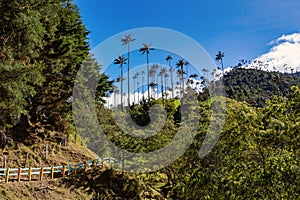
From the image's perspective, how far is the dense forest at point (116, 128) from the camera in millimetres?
6938

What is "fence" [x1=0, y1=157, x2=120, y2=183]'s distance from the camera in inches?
577

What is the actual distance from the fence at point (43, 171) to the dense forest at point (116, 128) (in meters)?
0.75

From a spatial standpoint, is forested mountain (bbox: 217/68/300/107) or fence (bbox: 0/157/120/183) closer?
fence (bbox: 0/157/120/183)

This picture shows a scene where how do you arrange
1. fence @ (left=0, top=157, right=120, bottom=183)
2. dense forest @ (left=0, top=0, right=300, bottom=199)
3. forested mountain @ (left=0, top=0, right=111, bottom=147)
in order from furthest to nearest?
fence @ (left=0, top=157, right=120, bottom=183) < forested mountain @ (left=0, top=0, right=111, bottom=147) < dense forest @ (left=0, top=0, right=300, bottom=199)

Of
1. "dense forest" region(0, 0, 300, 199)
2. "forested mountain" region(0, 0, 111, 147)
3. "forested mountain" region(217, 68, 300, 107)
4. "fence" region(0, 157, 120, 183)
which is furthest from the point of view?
"forested mountain" region(217, 68, 300, 107)

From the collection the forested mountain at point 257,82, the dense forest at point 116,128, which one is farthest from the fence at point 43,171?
the forested mountain at point 257,82

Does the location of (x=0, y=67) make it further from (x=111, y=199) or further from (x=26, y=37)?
(x=111, y=199)

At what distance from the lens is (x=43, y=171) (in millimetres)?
16641

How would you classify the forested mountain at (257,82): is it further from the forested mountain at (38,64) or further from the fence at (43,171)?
the forested mountain at (38,64)

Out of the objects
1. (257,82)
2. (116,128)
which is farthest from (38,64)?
(257,82)

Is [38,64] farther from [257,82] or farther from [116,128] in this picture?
[257,82]

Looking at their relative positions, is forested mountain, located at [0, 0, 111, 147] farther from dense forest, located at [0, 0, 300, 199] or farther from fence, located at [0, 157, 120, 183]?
fence, located at [0, 157, 120, 183]

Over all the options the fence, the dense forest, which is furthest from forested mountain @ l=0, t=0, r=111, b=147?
the fence

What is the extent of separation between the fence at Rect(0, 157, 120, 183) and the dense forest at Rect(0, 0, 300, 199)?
0.75m
